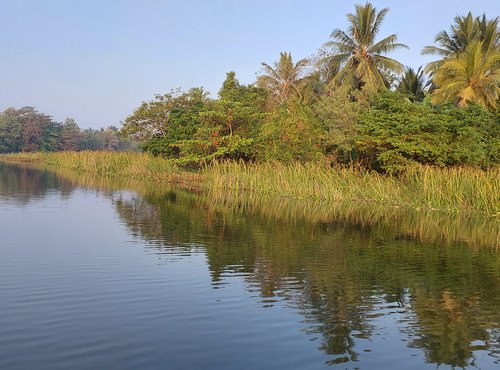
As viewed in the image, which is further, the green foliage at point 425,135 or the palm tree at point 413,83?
the palm tree at point 413,83

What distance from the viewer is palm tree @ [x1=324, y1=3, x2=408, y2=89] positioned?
34781mm

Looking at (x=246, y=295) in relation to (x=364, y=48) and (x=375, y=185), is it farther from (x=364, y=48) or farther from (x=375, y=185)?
(x=364, y=48)

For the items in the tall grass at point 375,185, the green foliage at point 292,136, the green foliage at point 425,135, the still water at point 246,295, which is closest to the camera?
the still water at point 246,295

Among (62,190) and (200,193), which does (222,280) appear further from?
(62,190)

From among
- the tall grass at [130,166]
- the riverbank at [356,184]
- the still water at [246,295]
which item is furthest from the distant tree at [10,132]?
the still water at [246,295]

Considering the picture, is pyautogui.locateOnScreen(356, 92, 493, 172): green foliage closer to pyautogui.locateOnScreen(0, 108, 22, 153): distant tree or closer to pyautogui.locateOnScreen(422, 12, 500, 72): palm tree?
pyautogui.locateOnScreen(422, 12, 500, 72): palm tree

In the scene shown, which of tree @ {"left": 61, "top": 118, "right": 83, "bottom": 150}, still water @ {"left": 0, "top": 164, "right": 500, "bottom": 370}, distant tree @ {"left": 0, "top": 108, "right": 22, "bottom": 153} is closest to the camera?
still water @ {"left": 0, "top": 164, "right": 500, "bottom": 370}

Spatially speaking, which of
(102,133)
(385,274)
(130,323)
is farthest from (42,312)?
(102,133)

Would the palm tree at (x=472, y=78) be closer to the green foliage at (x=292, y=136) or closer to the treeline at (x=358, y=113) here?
the treeline at (x=358, y=113)

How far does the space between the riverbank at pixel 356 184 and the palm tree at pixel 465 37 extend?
14.0 meters

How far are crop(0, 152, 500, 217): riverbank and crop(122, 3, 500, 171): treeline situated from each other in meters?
1.24

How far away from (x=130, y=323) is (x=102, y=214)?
1212cm

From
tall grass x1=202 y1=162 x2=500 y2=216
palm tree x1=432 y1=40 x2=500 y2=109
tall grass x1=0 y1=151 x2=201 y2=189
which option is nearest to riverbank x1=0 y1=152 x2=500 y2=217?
tall grass x1=202 y1=162 x2=500 y2=216

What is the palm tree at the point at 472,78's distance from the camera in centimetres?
2909
